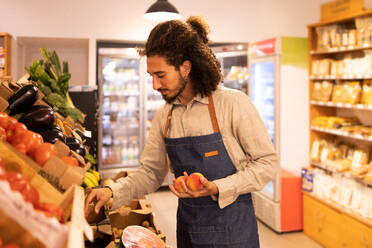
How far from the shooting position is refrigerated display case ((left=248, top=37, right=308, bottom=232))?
4387 mm

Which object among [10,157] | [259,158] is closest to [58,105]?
[259,158]

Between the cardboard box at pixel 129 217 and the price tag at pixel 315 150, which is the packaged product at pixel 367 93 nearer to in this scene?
the price tag at pixel 315 150

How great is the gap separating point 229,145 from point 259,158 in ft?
0.54

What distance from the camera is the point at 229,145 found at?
1.87 metres

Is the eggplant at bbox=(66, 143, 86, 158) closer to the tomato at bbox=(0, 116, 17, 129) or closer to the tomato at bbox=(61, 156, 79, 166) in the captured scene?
the tomato at bbox=(0, 116, 17, 129)

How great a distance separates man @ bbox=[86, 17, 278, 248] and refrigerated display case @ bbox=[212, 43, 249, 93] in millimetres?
3541

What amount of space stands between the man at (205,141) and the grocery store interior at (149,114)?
111 millimetres

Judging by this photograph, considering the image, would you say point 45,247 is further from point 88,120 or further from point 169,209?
point 169,209

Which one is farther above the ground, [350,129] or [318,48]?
[318,48]

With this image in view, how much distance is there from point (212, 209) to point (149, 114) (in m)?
5.06

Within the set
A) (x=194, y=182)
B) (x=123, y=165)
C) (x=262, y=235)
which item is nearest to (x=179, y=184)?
(x=194, y=182)

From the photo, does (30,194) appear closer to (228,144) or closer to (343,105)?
(228,144)

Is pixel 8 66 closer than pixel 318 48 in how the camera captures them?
No

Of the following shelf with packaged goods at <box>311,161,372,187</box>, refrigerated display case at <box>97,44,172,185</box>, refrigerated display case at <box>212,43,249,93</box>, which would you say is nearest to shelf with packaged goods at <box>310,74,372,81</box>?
shelf with packaged goods at <box>311,161,372,187</box>
